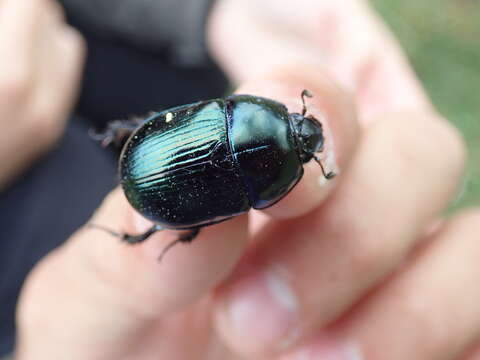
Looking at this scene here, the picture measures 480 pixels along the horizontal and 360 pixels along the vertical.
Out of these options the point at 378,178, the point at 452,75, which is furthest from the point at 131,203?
the point at 452,75

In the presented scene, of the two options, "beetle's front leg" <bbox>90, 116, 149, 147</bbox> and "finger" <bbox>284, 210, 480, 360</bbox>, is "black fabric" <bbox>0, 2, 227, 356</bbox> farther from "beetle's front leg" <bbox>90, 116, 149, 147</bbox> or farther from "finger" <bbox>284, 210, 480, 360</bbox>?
"finger" <bbox>284, 210, 480, 360</bbox>

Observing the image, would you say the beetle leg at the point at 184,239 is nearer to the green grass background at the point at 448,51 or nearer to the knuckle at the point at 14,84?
the knuckle at the point at 14,84

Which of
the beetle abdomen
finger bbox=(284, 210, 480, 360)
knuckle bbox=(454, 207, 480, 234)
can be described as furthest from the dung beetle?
knuckle bbox=(454, 207, 480, 234)

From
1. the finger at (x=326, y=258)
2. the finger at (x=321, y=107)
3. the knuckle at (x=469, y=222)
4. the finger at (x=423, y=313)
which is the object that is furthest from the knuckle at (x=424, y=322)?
the finger at (x=321, y=107)

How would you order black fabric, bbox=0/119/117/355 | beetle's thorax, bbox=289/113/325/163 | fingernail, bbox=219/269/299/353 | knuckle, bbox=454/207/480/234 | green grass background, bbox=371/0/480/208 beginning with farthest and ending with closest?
green grass background, bbox=371/0/480/208, black fabric, bbox=0/119/117/355, knuckle, bbox=454/207/480/234, fingernail, bbox=219/269/299/353, beetle's thorax, bbox=289/113/325/163

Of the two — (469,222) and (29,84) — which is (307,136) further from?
(29,84)
